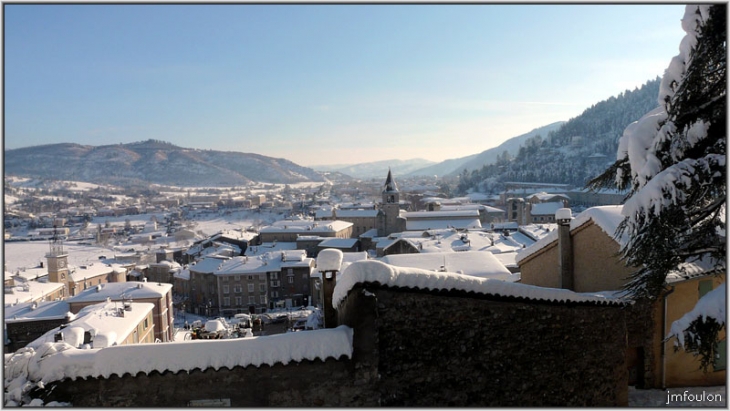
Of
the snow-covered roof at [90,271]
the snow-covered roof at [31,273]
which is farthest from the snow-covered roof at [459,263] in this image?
the snow-covered roof at [31,273]

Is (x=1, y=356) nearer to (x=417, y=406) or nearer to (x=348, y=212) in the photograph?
(x=417, y=406)

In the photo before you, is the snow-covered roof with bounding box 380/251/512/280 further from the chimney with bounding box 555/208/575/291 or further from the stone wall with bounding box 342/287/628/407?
the stone wall with bounding box 342/287/628/407

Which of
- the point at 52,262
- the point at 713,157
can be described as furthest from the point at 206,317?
the point at 713,157

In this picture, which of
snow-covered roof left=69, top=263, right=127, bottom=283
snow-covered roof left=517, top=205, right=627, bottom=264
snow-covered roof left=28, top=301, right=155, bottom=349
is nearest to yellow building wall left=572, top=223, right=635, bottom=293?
snow-covered roof left=517, top=205, right=627, bottom=264

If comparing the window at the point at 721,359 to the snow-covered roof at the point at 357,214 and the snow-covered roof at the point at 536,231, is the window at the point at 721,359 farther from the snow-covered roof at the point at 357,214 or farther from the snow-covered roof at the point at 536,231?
the snow-covered roof at the point at 357,214

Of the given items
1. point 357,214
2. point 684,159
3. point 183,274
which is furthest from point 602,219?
point 357,214

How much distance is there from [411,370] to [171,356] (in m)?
2.78

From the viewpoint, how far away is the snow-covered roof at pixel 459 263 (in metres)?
18.1

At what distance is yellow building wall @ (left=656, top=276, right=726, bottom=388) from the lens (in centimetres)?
850

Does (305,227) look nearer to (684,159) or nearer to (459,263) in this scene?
(459,263)

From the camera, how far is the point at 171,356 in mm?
5293

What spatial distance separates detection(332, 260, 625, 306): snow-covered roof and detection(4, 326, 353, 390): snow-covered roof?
70cm

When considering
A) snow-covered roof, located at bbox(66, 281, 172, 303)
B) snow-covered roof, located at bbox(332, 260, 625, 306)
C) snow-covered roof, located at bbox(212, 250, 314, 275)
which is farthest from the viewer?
snow-covered roof, located at bbox(212, 250, 314, 275)

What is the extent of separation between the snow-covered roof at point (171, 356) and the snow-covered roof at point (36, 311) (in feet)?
84.8
